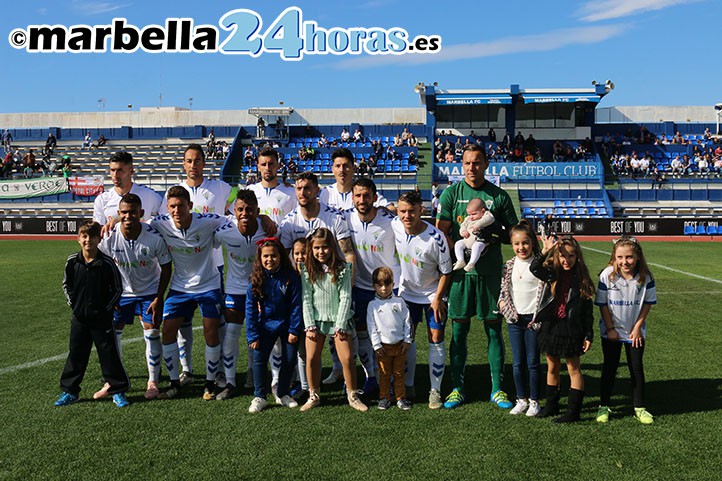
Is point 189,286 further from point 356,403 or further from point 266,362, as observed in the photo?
point 356,403

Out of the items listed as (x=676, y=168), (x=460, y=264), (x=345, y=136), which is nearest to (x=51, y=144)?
(x=345, y=136)

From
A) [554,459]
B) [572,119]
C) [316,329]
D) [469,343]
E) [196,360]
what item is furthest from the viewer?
[572,119]

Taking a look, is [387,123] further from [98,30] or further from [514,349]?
[514,349]

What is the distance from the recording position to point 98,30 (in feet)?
119

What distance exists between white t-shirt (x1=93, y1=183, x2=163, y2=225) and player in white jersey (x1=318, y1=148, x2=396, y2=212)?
5.86ft

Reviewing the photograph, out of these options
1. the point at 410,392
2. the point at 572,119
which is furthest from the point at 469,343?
the point at 572,119

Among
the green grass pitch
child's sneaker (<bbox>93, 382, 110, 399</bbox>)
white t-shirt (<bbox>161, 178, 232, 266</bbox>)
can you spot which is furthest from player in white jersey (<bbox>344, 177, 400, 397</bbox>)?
child's sneaker (<bbox>93, 382, 110, 399</bbox>)

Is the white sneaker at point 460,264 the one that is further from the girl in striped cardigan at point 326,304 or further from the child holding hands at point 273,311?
the child holding hands at point 273,311

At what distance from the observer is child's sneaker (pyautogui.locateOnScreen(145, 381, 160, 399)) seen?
600cm

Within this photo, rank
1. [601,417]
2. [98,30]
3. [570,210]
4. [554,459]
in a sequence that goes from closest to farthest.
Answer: [554,459]
[601,417]
[570,210]
[98,30]

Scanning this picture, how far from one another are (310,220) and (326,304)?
0.88 meters

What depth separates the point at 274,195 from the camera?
6.85 m

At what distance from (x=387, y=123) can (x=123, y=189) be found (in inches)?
1539

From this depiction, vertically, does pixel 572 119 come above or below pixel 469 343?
above
